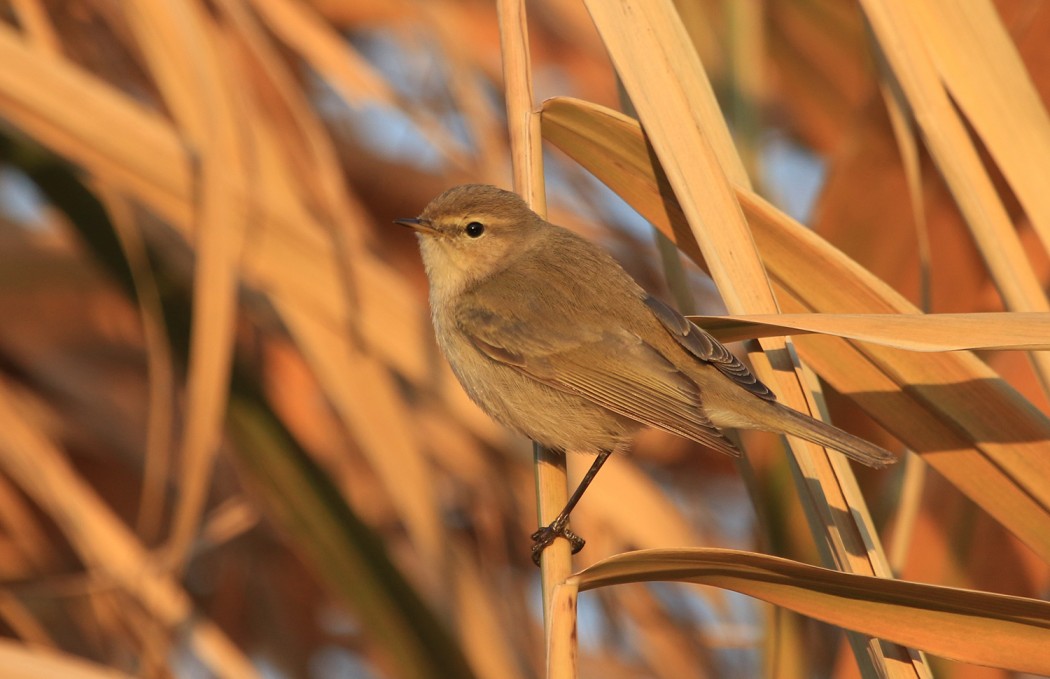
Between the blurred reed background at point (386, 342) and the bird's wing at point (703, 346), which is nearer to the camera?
the blurred reed background at point (386, 342)

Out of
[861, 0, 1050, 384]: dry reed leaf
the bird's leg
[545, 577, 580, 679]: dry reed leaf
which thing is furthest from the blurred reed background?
[545, 577, 580, 679]: dry reed leaf

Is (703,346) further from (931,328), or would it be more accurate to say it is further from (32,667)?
(32,667)

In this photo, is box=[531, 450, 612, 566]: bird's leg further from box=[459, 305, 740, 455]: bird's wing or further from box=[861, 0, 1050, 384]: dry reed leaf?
box=[861, 0, 1050, 384]: dry reed leaf

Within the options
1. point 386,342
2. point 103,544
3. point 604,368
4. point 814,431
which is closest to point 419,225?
point 386,342

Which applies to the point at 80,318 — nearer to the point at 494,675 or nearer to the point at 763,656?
the point at 494,675

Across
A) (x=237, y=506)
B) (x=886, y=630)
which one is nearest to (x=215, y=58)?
(x=237, y=506)

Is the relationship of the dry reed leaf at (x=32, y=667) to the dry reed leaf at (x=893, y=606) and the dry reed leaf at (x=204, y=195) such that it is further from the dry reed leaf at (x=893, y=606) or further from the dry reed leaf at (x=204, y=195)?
the dry reed leaf at (x=893, y=606)

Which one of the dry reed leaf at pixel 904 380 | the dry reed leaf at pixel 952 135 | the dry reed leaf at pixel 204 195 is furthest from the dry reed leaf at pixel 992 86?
the dry reed leaf at pixel 204 195
